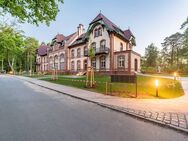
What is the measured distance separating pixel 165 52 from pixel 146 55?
766cm

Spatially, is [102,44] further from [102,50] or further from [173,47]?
[173,47]

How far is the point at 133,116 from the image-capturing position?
6480mm

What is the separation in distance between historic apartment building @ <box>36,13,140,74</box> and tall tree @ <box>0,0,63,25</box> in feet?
61.3

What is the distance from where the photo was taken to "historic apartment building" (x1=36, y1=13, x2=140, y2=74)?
30.5 meters

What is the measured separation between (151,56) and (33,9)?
208 feet

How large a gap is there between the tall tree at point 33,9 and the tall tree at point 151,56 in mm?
61611

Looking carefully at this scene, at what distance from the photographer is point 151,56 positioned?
66188 mm

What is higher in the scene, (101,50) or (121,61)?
(101,50)

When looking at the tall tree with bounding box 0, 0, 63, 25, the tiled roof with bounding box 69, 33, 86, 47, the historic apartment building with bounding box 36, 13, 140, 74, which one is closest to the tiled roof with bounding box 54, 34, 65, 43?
the historic apartment building with bounding box 36, 13, 140, 74

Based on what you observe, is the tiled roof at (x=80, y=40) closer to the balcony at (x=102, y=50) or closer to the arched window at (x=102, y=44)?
the arched window at (x=102, y=44)

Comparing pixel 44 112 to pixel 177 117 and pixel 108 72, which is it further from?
pixel 108 72

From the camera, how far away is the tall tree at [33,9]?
7.94m

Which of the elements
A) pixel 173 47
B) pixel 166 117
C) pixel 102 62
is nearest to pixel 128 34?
pixel 102 62

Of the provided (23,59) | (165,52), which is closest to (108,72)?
(165,52)
